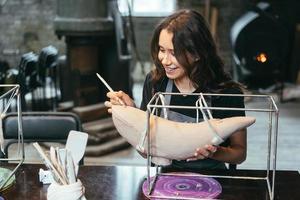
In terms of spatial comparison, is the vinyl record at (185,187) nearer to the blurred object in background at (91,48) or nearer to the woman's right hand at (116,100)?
the woman's right hand at (116,100)

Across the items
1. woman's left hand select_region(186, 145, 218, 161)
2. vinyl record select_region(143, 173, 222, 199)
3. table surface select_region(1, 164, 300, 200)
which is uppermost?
woman's left hand select_region(186, 145, 218, 161)

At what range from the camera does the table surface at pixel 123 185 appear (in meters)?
1.16

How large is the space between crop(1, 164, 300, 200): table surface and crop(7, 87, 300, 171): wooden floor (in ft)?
5.28

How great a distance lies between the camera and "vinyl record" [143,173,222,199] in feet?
3.67

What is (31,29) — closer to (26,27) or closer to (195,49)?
(26,27)

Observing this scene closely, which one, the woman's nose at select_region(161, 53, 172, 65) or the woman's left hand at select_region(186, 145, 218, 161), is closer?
the woman's left hand at select_region(186, 145, 218, 161)

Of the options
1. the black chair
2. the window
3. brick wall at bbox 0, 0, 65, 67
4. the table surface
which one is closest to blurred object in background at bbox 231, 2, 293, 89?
the window

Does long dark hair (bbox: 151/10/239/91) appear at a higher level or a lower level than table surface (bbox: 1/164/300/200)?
higher

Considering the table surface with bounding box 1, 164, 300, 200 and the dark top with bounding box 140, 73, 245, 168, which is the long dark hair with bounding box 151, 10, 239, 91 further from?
the table surface with bounding box 1, 164, 300, 200

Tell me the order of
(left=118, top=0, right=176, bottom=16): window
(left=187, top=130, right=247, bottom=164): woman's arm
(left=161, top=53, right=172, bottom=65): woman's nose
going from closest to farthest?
(left=161, top=53, right=172, bottom=65): woman's nose, (left=187, top=130, right=247, bottom=164): woman's arm, (left=118, top=0, right=176, bottom=16): window

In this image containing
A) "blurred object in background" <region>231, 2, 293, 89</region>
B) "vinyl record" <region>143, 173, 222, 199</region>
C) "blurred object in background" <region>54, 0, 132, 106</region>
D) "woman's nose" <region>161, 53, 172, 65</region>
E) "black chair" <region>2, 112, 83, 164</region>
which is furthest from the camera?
"blurred object in background" <region>231, 2, 293, 89</region>

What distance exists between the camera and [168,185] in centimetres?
117

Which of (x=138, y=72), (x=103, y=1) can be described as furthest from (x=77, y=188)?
(x=138, y=72)

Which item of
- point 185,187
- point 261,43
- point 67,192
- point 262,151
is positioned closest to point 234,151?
point 185,187
